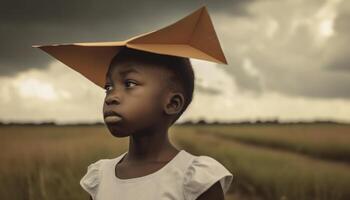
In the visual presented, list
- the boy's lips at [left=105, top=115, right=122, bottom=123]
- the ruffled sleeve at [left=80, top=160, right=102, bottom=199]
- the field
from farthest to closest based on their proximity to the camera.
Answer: the field, the ruffled sleeve at [left=80, top=160, right=102, bottom=199], the boy's lips at [left=105, top=115, right=122, bottom=123]

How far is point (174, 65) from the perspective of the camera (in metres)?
0.86

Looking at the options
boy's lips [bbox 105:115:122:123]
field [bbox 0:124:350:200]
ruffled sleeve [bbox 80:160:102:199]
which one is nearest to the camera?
boy's lips [bbox 105:115:122:123]

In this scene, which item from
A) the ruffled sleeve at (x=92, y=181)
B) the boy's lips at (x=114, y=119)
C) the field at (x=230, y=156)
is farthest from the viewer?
the field at (x=230, y=156)

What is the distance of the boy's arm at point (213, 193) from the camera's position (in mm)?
827

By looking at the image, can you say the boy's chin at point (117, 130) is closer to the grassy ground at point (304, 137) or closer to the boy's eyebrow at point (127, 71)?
the boy's eyebrow at point (127, 71)

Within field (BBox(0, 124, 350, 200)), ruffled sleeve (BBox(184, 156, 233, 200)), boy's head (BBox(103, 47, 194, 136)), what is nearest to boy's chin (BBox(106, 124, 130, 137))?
boy's head (BBox(103, 47, 194, 136))

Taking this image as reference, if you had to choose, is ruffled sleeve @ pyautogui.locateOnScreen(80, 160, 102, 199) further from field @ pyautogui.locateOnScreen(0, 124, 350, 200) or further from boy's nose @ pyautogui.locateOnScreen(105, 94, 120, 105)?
field @ pyautogui.locateOnScreen(0, 124, 350, 200)

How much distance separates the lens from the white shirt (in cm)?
82

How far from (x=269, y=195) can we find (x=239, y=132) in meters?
0.20

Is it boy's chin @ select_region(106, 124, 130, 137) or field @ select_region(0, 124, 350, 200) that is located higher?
boy's chin @ select_region(106, 124, 130, 137)

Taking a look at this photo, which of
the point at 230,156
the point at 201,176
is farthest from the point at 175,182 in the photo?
the point at 230,156

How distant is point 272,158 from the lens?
1.59m

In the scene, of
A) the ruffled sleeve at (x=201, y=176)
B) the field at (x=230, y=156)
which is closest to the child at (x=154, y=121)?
the ruffled sleeve at (x=201, y=176)

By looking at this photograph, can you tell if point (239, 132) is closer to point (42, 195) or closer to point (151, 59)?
point (42, 195)
